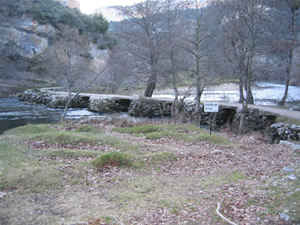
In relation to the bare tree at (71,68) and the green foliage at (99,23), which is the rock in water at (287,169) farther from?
the green foliage at (99,23)

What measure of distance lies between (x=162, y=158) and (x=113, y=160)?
1.44 m

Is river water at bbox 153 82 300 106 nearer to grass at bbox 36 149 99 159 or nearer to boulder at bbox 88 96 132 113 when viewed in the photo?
boulder at bbox 88 96 132 113

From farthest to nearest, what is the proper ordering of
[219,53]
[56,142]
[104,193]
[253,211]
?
1. [219,53]
2. [56,142]
3. [104,193]
4. [253,211]

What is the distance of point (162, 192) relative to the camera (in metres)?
5.88

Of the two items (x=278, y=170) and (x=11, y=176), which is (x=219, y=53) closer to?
(x=278, y=170)

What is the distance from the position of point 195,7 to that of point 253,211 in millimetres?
15264

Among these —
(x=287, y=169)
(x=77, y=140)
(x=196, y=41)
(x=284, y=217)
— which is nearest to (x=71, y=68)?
(x=196, y=41)

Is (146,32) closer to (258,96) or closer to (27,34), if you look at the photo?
(258,96)

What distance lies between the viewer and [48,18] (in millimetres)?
54625

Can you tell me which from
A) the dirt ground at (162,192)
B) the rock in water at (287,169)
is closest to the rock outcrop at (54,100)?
the dirt ground at (162,192)

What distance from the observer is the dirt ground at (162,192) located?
469 cm

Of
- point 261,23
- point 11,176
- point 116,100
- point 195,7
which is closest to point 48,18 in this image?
point 116,100

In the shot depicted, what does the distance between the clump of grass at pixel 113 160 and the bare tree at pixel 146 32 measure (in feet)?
54.4

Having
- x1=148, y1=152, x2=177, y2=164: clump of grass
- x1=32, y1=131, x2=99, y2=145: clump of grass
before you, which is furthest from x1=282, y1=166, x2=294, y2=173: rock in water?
x1=32, y1=131, x2=99, y2=145: clump of grass
